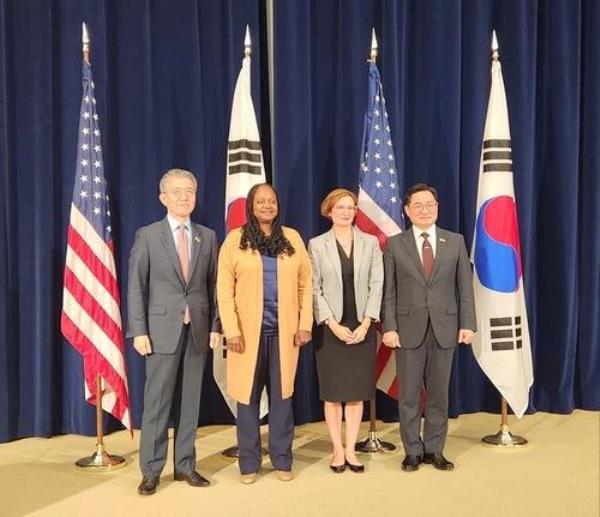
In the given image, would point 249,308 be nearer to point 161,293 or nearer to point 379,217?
point 161,293

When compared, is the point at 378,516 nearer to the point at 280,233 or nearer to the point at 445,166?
the point at 280,233

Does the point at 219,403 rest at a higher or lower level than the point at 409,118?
lower

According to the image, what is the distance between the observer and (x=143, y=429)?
11.1 ft

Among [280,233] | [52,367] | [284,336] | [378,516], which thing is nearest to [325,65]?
[280,233]

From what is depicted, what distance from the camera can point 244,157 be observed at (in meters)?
4.06

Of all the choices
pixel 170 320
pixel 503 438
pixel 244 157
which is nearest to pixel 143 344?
pixel 170 320

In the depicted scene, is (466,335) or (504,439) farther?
(504,439)

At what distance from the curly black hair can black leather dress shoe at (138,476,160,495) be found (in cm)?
115

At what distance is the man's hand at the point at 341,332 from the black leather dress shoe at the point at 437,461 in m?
0.74

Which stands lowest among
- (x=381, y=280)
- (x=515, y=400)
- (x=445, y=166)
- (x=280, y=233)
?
(x=515, y=400)

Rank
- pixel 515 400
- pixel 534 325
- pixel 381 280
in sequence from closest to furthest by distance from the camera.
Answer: pixel 381 280 < pixel 515 400 < pixel 534 325

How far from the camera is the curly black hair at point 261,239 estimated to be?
342 centimetres

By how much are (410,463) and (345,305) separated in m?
0.85

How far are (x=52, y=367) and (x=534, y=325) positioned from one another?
3.14 meters
